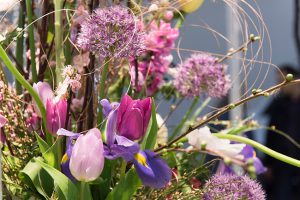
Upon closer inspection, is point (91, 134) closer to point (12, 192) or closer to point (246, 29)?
point (12, 192)

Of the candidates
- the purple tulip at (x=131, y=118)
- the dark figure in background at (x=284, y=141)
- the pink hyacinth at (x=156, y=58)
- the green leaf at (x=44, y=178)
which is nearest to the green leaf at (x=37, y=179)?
the green leaf at (x=44, y=178)

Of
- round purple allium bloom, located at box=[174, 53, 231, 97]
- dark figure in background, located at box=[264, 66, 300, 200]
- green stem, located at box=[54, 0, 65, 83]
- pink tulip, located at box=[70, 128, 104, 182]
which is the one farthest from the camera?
dark figure in background, located at box=[264, 66, 300, 200]

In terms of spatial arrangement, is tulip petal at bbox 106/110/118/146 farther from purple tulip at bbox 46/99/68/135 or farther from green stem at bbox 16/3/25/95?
green stem at bbox 16/3/25/95

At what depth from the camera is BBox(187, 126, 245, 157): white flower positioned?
62cm

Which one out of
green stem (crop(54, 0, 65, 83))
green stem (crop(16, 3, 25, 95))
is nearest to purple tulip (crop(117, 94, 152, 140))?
green stem (crop(54, 0, 65, 83))

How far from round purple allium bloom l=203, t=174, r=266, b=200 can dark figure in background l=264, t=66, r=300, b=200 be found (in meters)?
1.78

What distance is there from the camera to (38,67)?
794 millimetres

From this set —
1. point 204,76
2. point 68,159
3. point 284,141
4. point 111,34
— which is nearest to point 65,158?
point 68,159

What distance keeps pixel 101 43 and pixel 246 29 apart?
0.22 m

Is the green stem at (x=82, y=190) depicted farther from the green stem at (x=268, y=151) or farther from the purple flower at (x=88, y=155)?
the green stem at (x=268, y=151)

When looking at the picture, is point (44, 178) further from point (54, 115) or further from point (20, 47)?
point (20, 47)

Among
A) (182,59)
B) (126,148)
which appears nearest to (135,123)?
(126,148)

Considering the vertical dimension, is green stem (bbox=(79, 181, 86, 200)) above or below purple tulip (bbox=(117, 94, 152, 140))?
below

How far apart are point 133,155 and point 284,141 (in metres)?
1.93
